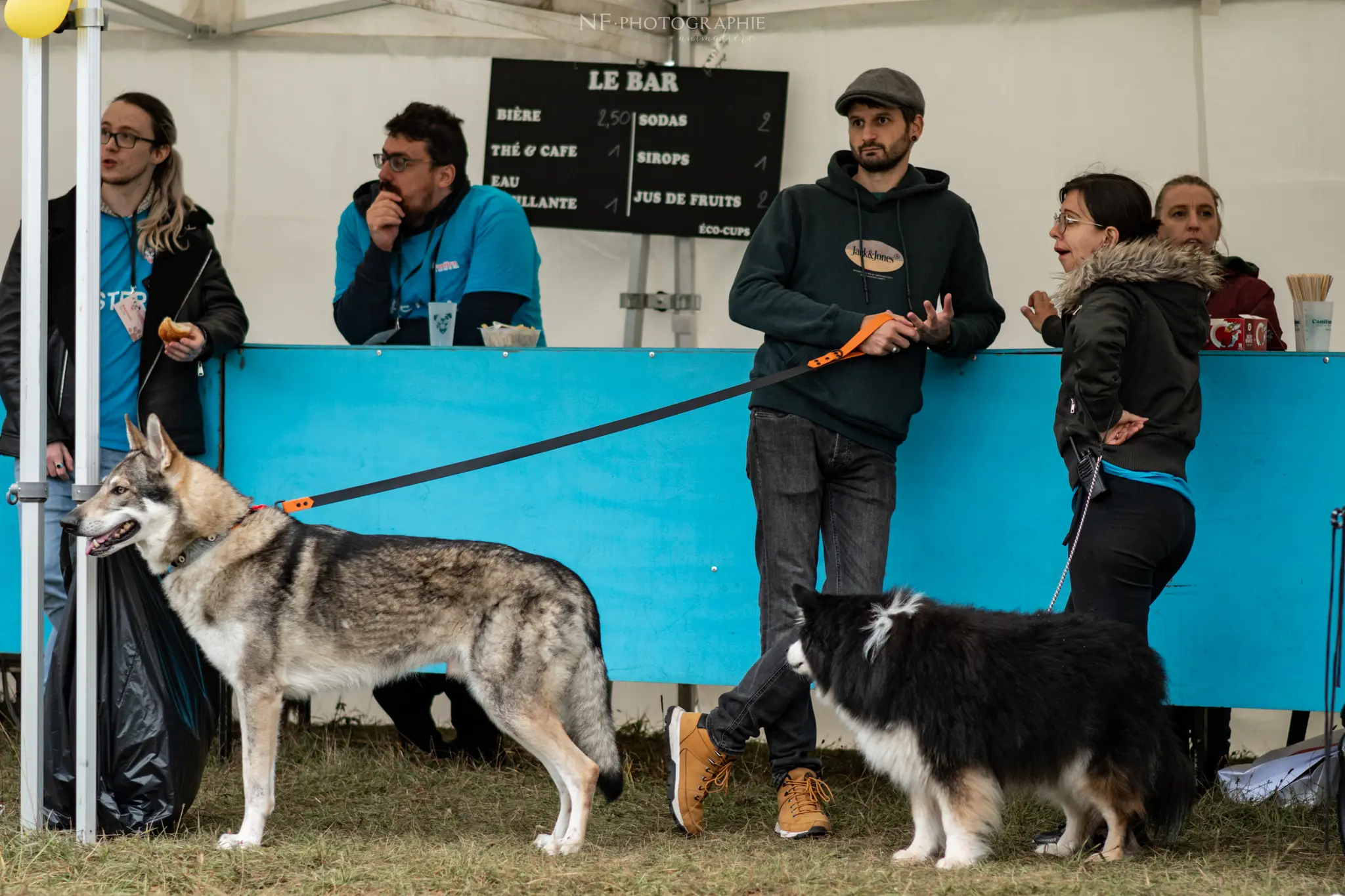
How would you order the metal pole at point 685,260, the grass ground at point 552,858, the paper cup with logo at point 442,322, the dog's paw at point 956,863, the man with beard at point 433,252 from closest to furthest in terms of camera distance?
1. the grass ground at point 552,858
2. the dog's paw at point 956,863
3. the paper cup with logo at point 442,322
4. the man with beard at point 433,252
5. the metal pole at point 685,260

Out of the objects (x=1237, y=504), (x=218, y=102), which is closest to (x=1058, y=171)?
(x=1237, y=504)

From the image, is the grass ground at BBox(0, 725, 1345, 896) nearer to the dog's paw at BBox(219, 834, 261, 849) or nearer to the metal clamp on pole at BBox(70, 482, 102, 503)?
the dog's paw at BBox(219, 834, 261, 849)

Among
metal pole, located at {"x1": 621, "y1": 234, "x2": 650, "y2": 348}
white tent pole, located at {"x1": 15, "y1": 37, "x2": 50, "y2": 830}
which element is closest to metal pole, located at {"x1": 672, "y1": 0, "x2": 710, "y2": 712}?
metal pole, located at {"x1": 621, "y1": 234, "x2": 650, "y2": 348}

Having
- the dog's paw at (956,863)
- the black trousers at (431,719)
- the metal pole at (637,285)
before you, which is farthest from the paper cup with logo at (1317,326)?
the black trousers at (431,719)

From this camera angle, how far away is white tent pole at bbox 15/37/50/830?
3.75 meters

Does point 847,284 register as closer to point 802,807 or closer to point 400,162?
point 802,807

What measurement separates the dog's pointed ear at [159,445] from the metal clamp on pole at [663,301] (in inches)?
110

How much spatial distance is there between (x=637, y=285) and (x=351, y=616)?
2.83 metres

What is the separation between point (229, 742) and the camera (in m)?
4.98

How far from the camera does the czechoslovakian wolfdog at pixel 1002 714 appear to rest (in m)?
3.41

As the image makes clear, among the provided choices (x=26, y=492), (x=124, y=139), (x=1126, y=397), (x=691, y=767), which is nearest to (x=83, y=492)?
(x=26, y=492)

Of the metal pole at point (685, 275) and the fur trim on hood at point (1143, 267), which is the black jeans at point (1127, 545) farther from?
the metal pole at point (685, 275)

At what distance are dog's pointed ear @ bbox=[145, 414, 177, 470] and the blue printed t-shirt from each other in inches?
52.7

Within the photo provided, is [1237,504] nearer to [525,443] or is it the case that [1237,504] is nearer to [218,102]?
[525,443]
